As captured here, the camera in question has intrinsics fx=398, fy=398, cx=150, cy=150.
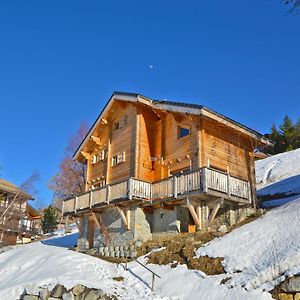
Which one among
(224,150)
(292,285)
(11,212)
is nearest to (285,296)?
(292,285)

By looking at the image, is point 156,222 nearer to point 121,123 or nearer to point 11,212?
point 121,123

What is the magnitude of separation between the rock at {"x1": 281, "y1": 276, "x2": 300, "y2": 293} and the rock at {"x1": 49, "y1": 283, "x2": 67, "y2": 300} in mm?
8014

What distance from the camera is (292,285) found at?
38.0 ft

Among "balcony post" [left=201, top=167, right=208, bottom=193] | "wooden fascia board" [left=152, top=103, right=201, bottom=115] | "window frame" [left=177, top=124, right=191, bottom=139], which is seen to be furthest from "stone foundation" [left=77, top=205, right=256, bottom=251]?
"wooden fascia board" [left=152, top=103, right=201, bottom=115]

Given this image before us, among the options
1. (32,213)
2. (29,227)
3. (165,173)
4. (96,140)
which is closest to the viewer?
(165,173)

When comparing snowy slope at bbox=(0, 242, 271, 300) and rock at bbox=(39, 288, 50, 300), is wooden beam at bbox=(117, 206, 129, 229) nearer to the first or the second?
snowy slope at bbox=(0, 242, 271, 300)

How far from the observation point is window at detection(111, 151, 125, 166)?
85.1 feet

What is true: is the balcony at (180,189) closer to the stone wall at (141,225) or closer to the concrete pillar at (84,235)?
the stone wall at (141,225)

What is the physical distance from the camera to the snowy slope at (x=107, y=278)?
1336cm

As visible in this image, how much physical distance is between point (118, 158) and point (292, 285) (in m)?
16.5

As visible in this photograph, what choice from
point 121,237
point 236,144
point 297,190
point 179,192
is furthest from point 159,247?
point 297,190

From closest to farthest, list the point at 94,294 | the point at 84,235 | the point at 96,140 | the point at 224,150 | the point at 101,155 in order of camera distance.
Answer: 1. the point at 94,294
2. the point at 224,150
3. the point at 84,235
4. the point at 101,155
5. the point at 96,140

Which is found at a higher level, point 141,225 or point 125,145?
point 125,145

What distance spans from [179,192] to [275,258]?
7789 mm
